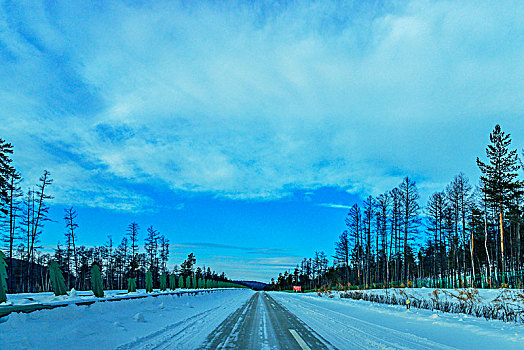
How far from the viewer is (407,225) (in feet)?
126

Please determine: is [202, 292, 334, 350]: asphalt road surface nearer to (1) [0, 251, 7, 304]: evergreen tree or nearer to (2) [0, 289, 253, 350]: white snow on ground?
(2) [0, 289, 253, 350]: white snow on ground

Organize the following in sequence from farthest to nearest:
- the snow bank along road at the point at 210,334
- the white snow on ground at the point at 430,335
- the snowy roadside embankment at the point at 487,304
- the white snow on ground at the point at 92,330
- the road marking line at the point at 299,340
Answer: the snowy roadside embankment at the point at 487,304 < the white snow on ground at the point at 430,335 < the road marking line at the point at 299,340 < the snow bank along road at the point at 210,334 < the white snow on ground at the point at 92,330

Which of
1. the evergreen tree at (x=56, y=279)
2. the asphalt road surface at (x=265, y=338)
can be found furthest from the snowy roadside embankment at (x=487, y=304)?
the evergreen tree at (x=56, y=279)

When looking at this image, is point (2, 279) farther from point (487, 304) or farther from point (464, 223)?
point (464, 223)

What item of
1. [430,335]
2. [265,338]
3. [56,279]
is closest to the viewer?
[265,338]

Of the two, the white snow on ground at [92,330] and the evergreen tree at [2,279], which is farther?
the evergreen tree at [2,279]

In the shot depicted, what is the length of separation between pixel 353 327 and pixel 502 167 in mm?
30458

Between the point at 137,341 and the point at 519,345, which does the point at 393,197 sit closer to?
the point at 519,345

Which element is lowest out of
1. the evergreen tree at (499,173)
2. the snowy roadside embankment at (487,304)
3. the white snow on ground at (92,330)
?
the snowy roadside embankment at (487,304)

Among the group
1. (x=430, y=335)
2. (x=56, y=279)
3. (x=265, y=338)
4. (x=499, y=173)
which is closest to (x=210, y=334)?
(x=265, y=338)

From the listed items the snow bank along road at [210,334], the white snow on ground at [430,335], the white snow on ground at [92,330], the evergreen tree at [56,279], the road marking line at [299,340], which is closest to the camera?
the white snow on ground at [92,330]

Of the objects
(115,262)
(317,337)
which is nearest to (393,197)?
(317,337)

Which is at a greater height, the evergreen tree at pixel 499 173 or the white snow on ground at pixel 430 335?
the evergreen tree at pixel 499 173

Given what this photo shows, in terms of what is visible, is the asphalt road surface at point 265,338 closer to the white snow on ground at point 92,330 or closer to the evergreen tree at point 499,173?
the white snow on ground at point 92,330
